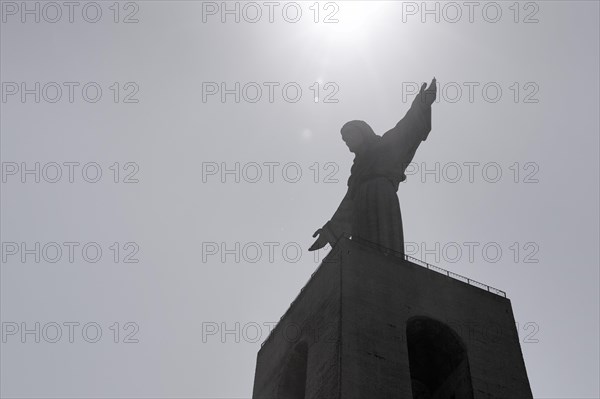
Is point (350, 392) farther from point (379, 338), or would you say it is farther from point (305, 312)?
point (305, 312)

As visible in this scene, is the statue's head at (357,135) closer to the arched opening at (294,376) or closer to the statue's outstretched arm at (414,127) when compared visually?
the statue's outstretched arm at (414,127)

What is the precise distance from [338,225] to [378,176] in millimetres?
2181

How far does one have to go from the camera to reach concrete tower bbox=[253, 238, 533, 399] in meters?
18.3

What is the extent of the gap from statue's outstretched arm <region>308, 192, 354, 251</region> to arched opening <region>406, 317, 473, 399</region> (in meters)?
5.41

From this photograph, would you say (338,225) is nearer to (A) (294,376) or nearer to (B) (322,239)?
(B) (322,239)

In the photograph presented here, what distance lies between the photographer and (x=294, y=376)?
21.4m

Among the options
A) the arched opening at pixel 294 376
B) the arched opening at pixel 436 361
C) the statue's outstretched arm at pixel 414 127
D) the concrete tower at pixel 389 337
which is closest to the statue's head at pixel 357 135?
the statue's outstretched arm at pixel 414 127

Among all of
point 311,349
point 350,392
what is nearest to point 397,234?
point 311,349

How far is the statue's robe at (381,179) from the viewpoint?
2347cm

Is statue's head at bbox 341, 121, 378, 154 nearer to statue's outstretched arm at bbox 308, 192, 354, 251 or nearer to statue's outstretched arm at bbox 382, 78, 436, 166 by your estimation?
statue's outstretched arm at bbox 382, 78, 436, 166

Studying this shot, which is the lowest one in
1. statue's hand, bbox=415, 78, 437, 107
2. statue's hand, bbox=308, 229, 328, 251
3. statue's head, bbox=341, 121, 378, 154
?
statue's hand, bbox=308, 229, 328, 251

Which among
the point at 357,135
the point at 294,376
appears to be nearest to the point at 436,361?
the point at 294,376

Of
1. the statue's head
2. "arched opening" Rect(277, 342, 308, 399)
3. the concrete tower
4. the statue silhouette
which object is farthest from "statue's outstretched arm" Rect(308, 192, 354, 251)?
"arched opening" Rect(277, 342, 308, 399)

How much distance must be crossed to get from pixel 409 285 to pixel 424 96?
272 inches
